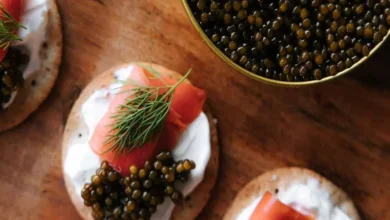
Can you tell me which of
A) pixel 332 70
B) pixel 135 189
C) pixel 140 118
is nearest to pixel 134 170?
pixel 135 189

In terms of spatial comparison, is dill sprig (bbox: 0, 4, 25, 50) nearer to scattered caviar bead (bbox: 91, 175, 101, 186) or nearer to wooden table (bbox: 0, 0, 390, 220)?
wooden table (bbox: 0, 0, 390, 220)

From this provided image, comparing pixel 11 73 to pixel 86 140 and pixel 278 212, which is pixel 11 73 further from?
pixel 278 212

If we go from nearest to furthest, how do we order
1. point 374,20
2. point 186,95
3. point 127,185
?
point 374,20
point 127,185
point 186,95

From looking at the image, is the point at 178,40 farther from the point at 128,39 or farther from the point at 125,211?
the point at 125,211

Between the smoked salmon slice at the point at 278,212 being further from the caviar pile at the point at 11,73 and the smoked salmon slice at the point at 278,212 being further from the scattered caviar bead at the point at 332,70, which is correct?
the caviar pile at the point at 11,73

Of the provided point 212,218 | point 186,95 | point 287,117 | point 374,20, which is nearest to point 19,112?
point 186,95

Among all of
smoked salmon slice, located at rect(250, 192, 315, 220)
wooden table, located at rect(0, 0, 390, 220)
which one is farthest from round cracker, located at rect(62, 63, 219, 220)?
smoked salmon slice, located at rect(250, 192, 315, 220)
